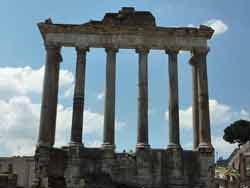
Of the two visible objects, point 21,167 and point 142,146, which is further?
point 21,167

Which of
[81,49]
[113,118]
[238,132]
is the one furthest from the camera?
[238,132]

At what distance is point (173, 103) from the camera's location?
A: 27.7 m

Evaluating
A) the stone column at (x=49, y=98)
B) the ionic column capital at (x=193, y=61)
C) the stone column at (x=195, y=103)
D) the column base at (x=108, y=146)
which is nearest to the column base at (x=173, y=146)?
the stone column at (x=195, y=103)

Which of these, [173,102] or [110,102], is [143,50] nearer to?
[173,102]

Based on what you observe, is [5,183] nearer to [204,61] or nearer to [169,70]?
[169,70]

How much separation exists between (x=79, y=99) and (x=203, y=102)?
8293 mm

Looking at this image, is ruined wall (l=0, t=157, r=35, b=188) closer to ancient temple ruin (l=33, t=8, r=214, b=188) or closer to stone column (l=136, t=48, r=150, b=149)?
ancient temple ruin (l=33, t=8, r=214, b=188)

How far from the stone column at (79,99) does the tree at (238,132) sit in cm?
4143

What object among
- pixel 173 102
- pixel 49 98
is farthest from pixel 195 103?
pixel 49 98

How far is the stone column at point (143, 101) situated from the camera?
2680 centimetres

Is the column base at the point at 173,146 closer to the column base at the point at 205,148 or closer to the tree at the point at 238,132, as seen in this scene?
the column base at the point at 205,148

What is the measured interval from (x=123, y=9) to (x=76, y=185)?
1257 centimetres

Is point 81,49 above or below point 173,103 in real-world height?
above

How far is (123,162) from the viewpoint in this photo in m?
26.4
